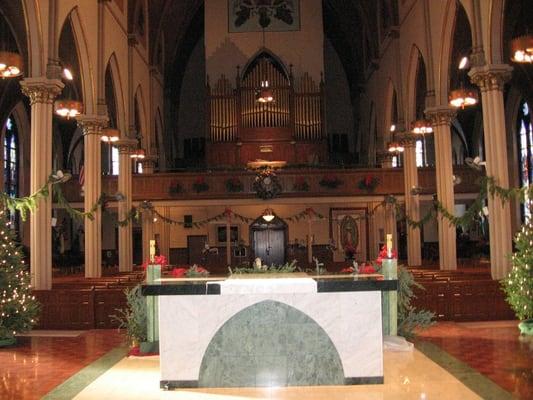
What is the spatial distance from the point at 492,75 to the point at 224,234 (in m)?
18.2

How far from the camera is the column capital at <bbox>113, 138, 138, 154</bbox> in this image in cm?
2434

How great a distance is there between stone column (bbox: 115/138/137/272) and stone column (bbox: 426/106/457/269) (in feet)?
36.2

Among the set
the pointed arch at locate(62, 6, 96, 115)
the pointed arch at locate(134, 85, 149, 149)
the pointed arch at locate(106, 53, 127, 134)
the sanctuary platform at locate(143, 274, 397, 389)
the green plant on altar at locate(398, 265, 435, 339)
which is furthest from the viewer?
the pointed arch at locate(134, 85, 149, 149)

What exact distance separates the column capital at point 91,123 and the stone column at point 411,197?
A: 36.5ft

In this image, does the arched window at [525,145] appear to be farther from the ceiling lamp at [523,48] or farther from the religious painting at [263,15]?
the ceiling lamp at [523,48]

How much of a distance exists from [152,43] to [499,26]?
17873 millimetres

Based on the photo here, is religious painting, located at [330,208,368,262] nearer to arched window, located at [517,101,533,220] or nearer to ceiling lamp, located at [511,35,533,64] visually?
arched window, located at [517,101,533,220]

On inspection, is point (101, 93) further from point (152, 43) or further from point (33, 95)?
point (152, 43)

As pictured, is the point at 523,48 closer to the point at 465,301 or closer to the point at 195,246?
the point at 465,301

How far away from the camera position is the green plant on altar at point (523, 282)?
39.4 ft

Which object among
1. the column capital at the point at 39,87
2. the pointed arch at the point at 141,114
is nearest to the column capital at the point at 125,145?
the pointed arch at the point at 141,114

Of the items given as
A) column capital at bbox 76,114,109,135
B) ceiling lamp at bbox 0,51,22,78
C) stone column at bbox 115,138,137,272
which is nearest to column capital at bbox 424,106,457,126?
column capital at bbox 76,114,109,135

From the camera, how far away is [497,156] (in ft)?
50.7

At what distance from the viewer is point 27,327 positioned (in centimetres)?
1227
